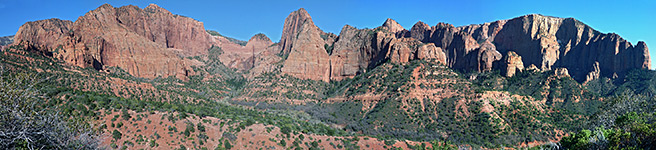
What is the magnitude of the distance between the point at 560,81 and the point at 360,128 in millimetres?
68039

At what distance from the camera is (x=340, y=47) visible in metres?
124

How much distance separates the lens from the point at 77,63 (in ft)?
269

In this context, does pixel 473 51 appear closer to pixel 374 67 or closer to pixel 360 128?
pixel 374 67

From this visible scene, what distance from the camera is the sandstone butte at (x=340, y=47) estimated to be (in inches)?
3848

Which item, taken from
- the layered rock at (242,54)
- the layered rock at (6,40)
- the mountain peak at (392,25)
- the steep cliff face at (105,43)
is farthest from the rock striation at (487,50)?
the layered rock at (6,40)

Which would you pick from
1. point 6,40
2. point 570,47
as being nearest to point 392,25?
point 570,47

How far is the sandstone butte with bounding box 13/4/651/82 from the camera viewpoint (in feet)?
321

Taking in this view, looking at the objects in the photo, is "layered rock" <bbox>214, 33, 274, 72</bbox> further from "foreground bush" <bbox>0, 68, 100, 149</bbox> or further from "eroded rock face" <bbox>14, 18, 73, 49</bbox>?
"foreground bush" <bbox>0, 68, 100, 149</bbox>

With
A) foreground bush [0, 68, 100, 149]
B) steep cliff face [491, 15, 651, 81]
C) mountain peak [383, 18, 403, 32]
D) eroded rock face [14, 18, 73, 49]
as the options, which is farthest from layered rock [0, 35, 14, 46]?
steep cliff face [491, 15, 651, 81]

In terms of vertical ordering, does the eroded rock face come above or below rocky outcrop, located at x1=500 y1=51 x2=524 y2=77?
above

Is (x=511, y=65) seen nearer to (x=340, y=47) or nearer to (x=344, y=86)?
(x=344, y=86)

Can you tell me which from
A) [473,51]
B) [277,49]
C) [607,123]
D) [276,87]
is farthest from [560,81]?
[277,49]

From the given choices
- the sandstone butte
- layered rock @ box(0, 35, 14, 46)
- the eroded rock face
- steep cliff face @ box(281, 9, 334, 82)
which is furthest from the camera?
layered rock @ box(0, 35, 14, 46)

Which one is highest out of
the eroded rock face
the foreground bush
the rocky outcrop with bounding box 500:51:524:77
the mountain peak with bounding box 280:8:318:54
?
the mountain peak with bounding box 280:8:318:54
